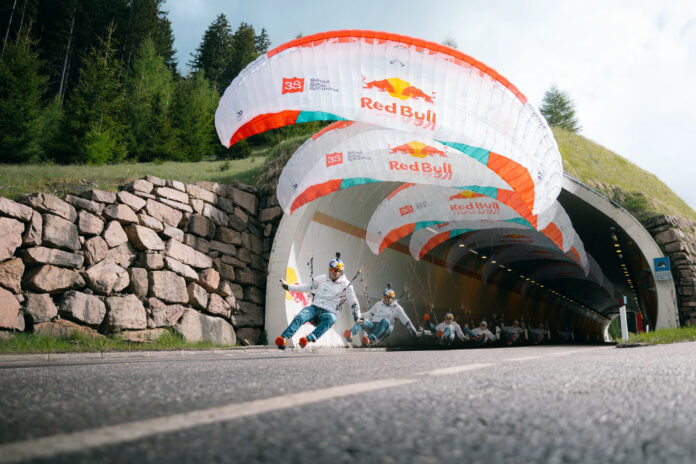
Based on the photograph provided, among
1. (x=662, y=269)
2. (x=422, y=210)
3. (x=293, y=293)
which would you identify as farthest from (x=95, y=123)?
(x=662, y=269)

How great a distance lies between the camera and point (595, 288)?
109ft

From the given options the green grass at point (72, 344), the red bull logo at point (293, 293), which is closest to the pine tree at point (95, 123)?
the red bull logo at point (293, 293)

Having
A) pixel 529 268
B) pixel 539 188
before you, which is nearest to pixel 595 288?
pixel 529 268

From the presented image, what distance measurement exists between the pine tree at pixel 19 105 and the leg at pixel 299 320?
19.5 m

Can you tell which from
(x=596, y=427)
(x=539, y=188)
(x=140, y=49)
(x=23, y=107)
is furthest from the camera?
(x=140, y=49)

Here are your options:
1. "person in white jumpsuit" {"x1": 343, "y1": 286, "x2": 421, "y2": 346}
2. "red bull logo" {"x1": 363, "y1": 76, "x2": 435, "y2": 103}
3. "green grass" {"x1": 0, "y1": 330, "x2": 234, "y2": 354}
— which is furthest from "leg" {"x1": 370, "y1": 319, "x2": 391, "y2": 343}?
"red bull logo" {"x1": 363, "y1": 76, "x2": 435, "y2": 103}

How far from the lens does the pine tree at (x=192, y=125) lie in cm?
3119

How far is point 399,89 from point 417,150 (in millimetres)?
2834

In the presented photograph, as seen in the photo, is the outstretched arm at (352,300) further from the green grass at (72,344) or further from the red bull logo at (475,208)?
the red bull logo at (475,208)

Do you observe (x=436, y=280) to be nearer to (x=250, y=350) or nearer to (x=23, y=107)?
(x=250, y=350)

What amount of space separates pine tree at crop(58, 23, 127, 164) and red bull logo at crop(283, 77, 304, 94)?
16.6 m

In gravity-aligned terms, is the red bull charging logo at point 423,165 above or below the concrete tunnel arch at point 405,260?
above

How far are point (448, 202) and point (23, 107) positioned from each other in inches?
812

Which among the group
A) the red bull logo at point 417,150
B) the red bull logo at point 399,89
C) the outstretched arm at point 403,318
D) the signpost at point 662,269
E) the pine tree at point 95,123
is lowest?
the outstretched arm at point 403,318
